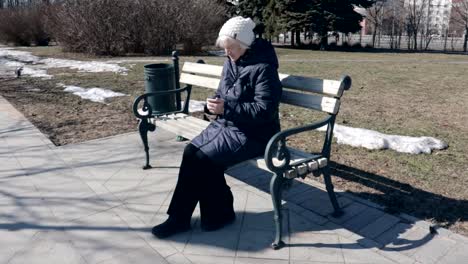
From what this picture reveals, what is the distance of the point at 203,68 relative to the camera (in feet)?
15.9

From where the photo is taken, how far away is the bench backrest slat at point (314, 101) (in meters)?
3.24

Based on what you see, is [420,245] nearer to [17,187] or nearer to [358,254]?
[358,254]

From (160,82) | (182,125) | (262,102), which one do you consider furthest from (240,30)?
(160,82)

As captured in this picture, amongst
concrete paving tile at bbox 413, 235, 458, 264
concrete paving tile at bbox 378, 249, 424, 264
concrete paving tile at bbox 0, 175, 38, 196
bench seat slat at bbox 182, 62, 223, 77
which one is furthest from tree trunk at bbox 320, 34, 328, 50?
concrete paving tile at bbox 378, 249, 424, 264

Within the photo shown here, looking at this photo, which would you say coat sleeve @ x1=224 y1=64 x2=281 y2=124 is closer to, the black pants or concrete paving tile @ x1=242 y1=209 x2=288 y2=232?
the black pants

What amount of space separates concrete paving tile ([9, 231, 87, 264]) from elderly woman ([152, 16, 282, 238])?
605mm

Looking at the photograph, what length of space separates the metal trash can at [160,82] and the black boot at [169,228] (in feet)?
11.0

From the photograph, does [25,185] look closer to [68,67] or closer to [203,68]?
[203,68]

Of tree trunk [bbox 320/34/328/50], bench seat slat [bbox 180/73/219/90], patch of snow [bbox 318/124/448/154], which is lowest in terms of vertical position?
patch of snow [bbox 318/124/448/154]

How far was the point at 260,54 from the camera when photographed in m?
3.17

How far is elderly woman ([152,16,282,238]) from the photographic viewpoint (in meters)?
3.12

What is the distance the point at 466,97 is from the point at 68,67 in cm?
1278

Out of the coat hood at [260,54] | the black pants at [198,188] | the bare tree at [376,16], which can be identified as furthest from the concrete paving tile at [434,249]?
the bare tree at [376,16]

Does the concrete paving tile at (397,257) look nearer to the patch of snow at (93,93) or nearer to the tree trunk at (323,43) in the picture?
the patch of snow at (93,93)
